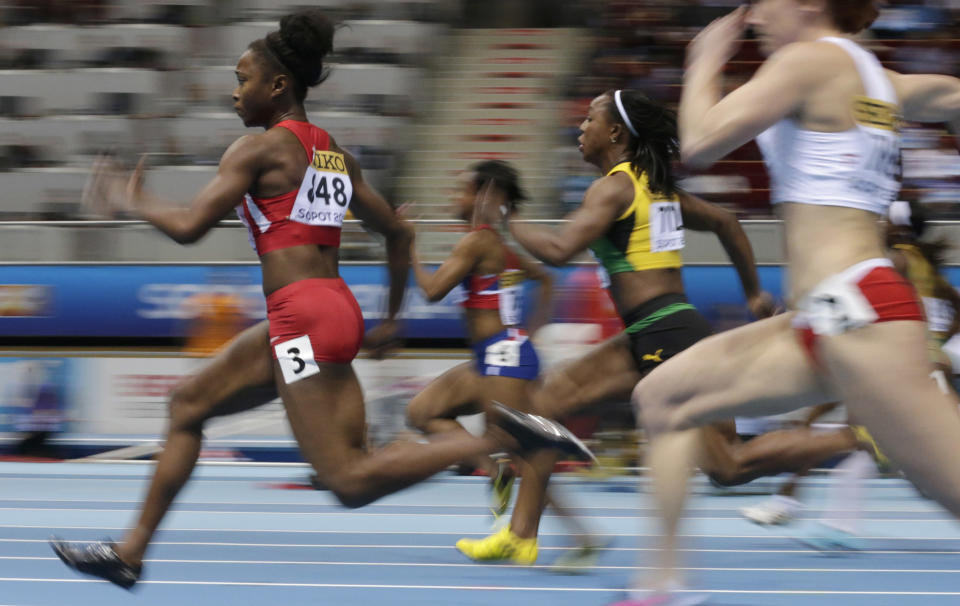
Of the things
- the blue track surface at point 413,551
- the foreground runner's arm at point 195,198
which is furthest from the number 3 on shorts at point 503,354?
the foreground runner's arm at point 195,198

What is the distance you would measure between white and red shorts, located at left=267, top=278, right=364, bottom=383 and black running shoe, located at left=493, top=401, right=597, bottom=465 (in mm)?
578

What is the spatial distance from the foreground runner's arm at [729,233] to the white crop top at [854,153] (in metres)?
2.18

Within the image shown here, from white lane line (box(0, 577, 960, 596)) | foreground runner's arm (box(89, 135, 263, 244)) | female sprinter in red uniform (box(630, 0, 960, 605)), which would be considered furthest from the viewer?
white lane line (box(0, 577, 960, 596))

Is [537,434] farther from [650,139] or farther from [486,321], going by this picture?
[486,321]

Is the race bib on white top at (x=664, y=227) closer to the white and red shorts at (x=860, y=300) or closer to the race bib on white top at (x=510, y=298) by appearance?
the race bib on white top at (x=510, y=298)

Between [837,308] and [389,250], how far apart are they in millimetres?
2250

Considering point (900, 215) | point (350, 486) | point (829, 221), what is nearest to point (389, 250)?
point (350, 486)

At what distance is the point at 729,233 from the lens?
5.73 metres

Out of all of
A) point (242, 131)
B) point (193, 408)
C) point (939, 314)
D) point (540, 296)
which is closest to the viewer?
point (193, 408)

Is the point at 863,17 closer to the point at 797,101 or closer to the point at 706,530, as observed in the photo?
the point at 797,101

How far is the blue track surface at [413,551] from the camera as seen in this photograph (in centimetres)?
495

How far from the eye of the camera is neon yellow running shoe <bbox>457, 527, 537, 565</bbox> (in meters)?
5.40

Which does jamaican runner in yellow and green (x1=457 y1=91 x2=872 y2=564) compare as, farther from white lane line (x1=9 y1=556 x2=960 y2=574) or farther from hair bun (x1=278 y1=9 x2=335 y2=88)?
hair bun (x1=278 y1=9 x2=335 y2=88)

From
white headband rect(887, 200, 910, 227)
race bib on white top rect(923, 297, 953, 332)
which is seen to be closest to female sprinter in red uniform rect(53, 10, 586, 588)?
white headband rect(887, 200, 910, 227)
